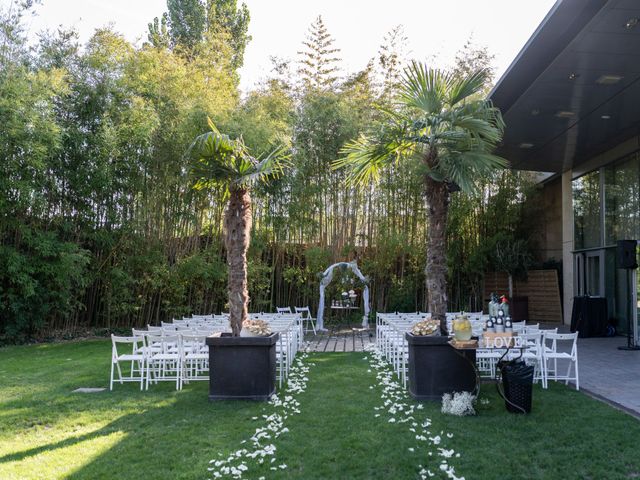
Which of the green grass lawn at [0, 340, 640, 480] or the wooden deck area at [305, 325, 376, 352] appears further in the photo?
the wooden deck area at [305, 325, 376, 352]

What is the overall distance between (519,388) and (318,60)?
9.15 m

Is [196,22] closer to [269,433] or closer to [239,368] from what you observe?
[239,368]

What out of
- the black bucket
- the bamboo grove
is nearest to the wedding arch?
the bamboo grove

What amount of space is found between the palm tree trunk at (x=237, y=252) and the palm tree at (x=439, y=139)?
3.96 ft

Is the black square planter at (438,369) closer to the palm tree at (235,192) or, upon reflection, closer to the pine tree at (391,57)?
the palm tree at (235,192)

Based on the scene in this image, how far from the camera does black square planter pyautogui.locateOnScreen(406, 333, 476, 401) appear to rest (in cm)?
460

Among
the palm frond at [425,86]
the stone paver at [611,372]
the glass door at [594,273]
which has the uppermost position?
the palm frond at [425,86]

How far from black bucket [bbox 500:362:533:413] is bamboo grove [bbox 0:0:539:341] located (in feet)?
18.4

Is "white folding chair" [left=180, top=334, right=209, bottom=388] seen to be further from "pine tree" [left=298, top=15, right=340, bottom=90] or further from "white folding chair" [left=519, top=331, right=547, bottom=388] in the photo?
"pine tree" [left=298, top=15, right=340, bottom=90]

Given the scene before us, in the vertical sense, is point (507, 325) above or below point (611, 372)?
above

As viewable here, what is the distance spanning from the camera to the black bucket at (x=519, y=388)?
413 centimetres

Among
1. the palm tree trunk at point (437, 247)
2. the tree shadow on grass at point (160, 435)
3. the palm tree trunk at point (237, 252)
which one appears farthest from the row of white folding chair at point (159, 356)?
the palm tree trunk at point (437, 247)

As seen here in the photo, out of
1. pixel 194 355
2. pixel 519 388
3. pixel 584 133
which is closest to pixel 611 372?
pixel 519 388

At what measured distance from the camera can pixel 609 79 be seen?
21.7 feet
